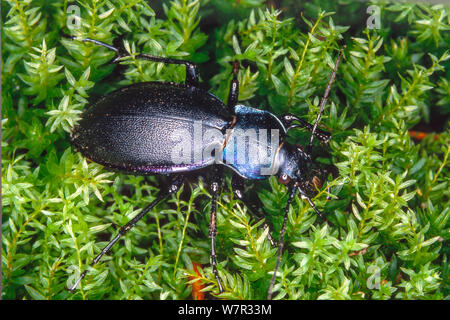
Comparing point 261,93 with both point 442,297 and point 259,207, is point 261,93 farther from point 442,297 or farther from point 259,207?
point 442,297

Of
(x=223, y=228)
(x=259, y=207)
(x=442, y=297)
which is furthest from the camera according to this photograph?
(x=259, y=207)

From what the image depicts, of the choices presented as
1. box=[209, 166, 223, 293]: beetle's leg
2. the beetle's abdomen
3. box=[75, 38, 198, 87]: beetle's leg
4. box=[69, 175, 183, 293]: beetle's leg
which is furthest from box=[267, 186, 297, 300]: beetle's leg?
box=[75, 38, 198, 87]: beetle's leg

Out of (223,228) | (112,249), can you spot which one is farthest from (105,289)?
(223,228)

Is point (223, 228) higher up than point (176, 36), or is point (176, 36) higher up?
point (176, 36)

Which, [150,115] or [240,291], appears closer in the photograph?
[240,291]

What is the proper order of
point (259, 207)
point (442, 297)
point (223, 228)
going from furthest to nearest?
point (259, 207)
point (223, 228)
point (442, 297)

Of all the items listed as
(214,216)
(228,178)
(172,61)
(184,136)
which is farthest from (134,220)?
(172,61)
